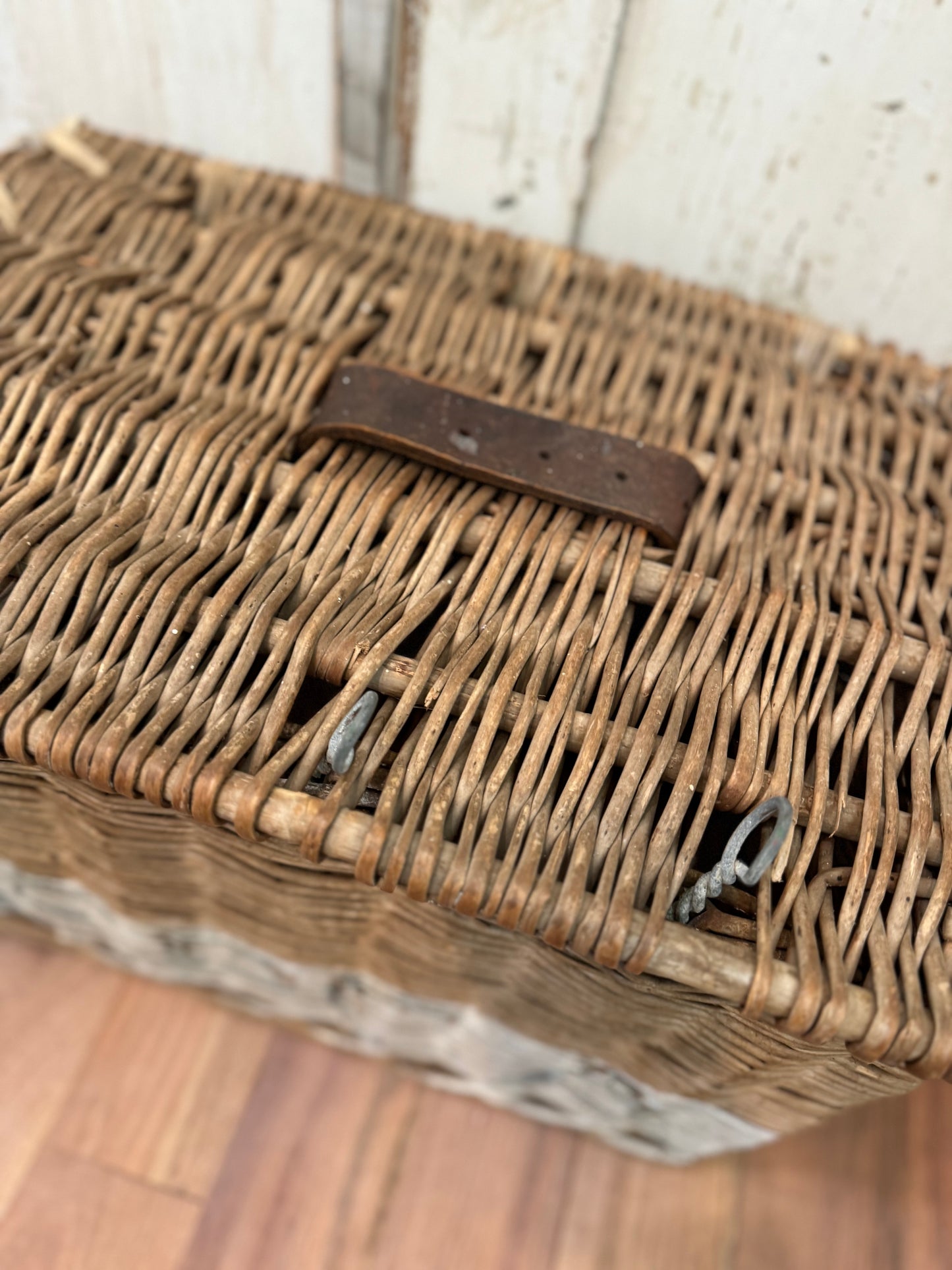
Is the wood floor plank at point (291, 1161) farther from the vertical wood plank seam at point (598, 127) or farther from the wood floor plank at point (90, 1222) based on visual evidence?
the vertical wood plank seam at point (598, 127)

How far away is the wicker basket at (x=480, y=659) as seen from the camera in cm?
→ 37

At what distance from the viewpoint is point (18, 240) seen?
1.84 feet

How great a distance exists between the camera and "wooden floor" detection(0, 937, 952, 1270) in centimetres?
63

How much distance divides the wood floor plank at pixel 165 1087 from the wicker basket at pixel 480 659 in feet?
0.35

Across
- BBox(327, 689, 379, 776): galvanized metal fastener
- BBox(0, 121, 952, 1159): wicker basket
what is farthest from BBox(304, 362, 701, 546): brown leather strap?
BBox(327, 689, 379, 776): galvanized metal fastener

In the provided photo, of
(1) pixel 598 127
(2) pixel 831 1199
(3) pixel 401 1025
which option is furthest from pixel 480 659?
(2) pixel 831 1199

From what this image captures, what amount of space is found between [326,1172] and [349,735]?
438mm

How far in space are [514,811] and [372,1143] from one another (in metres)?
0.42

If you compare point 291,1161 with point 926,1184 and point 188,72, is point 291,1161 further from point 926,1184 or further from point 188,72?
point 188,72

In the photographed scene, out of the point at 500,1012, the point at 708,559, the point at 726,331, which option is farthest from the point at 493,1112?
the point at 726,331

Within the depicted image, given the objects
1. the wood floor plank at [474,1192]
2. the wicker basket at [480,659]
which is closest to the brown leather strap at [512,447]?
the wicker basket at [480,659]

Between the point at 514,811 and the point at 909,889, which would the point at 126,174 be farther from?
the point at 909,889

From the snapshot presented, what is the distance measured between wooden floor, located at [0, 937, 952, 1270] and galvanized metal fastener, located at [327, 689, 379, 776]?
417mm

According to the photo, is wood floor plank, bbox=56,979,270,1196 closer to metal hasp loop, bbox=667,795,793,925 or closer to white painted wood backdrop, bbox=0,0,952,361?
metal hasp loop, bbox=667,795,793,925
